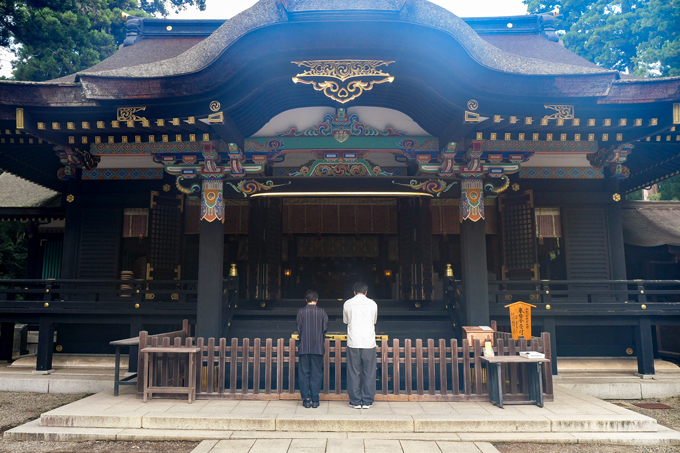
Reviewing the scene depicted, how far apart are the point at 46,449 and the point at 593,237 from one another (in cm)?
1040

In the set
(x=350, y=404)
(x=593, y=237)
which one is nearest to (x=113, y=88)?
(x=350, y=404)

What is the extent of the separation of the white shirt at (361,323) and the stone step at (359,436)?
1125mm

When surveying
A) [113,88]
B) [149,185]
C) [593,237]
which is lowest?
[593,237]

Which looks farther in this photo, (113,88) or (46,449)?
(113,88)

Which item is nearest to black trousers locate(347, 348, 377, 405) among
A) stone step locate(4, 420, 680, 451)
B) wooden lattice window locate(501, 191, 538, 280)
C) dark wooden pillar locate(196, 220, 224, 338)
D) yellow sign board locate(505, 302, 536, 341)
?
stone step locate(4, 420, 680, 451)

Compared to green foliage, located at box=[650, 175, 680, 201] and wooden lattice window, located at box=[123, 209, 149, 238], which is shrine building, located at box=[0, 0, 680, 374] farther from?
green foliage, located at box=[650, 175, 680, 201]

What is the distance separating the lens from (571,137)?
7660 mm

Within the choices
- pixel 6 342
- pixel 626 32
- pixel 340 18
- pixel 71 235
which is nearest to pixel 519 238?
pixel 340 18

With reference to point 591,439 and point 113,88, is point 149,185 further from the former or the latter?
point 591,439

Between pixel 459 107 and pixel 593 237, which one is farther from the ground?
pixel 459 107

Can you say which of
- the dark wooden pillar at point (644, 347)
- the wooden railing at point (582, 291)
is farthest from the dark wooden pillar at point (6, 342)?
the dark wooden pillar at point (644, 347)

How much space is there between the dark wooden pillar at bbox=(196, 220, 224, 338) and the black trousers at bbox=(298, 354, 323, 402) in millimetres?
2450

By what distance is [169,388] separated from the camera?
238 inches

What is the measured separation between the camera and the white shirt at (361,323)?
19.3 feet
